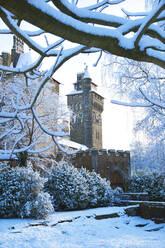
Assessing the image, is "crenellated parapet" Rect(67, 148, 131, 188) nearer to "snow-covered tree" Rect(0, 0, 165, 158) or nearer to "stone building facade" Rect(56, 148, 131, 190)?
"stone building facade" Rect(56, 148, 131, 190)

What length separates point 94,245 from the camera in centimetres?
561

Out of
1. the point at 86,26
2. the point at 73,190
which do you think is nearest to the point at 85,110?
the point at 73,190

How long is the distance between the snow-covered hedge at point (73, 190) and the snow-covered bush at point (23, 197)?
1.80m

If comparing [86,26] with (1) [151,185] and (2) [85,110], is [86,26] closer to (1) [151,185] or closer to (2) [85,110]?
(1) [151,185]

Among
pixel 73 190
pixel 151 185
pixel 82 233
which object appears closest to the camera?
pixel 82 233

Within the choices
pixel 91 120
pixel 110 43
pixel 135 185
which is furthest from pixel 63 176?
pixel 91 120

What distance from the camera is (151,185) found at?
1523 cm

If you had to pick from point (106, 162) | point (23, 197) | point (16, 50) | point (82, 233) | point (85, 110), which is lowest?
point (82, 233)

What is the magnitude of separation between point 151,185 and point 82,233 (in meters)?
9.37

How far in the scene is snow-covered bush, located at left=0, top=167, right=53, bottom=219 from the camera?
8.16m

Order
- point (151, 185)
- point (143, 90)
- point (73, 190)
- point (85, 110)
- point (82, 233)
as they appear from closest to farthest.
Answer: point (82, 233)
point (143, 90)
point (73, 190)
point (151, 185)
point (85, 110)

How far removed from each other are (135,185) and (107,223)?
826cm

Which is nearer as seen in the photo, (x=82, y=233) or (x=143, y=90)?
(x=82, y=233)

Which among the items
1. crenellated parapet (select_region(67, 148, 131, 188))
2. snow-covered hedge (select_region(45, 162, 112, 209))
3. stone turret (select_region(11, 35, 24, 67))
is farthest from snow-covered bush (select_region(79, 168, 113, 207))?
stone turret (select_region(11, 35, 24, 67))
